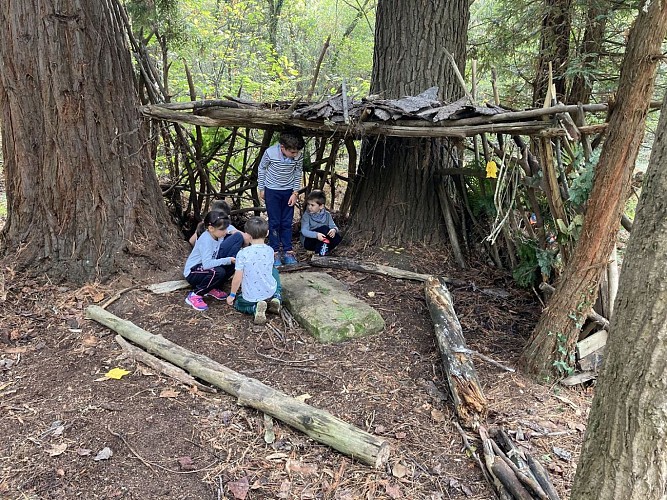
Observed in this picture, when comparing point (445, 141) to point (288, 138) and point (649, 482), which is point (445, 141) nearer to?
point (288, 138)

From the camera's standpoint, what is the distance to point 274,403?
3.06m

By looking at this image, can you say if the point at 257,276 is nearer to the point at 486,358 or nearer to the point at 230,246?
the point at 230,246

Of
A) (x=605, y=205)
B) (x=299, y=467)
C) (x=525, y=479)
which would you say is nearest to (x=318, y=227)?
(x=605, y=205)

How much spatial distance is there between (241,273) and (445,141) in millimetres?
2977

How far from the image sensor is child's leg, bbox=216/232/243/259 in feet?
15.6

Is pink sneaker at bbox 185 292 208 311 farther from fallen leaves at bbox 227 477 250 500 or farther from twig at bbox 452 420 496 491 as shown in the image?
twig at bbox 452 420 496 491

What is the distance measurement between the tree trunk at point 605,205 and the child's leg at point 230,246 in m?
2.94

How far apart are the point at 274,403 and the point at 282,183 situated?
2.98 meters

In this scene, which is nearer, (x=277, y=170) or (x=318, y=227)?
(x=277, y=170)

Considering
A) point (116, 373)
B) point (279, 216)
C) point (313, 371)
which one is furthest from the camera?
point (279, 216)

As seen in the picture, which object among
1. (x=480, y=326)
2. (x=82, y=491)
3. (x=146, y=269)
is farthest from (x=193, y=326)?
(x=480, y=326)

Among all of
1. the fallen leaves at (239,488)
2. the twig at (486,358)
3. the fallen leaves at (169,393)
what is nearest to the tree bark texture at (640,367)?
the fallen leaves at (239,488)

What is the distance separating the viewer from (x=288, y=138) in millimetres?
5188

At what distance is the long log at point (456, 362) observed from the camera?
3.20 metres
